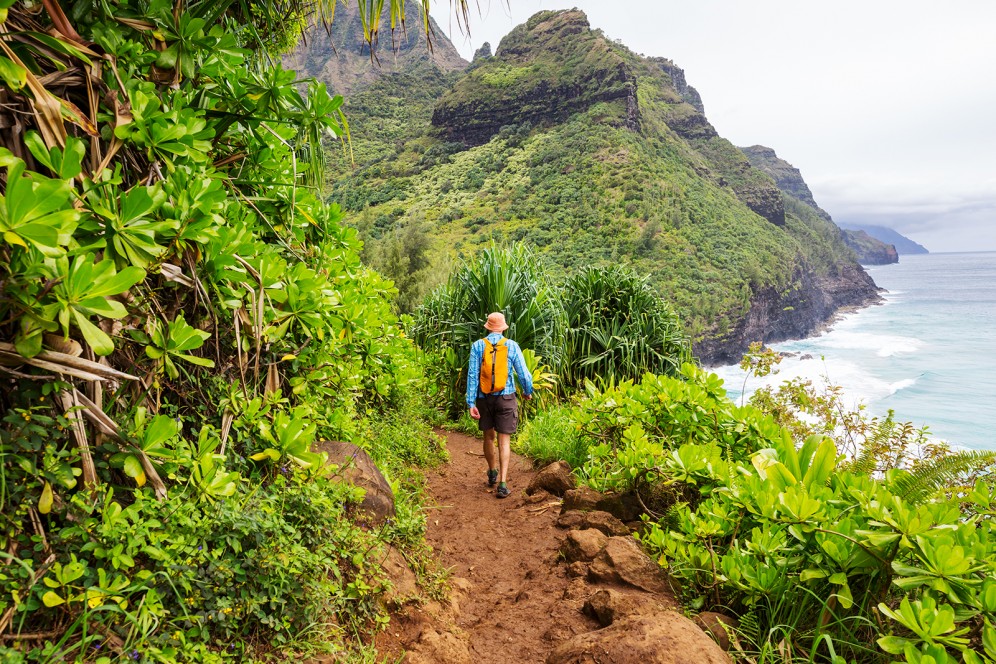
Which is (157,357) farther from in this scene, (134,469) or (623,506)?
(623,506)

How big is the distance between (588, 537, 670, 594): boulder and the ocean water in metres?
8.19

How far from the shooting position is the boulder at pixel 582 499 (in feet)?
10.7

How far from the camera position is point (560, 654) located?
1941mm

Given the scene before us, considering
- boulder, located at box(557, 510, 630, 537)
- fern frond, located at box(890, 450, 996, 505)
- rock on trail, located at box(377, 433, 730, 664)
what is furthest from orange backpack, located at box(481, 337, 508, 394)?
fern frond, located at box(890, 450, 996, 505)

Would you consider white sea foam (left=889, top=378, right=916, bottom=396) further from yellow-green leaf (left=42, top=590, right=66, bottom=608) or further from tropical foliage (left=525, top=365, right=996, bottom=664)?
yellow-green leaf (left=42, top=590, right=66, bottom=608)

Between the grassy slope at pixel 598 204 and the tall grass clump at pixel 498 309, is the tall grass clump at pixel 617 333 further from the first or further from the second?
the grassy slope at pixel 598 204

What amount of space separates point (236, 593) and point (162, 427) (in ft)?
1.89

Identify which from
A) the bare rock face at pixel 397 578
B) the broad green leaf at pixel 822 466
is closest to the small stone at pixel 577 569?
the bare rock face at pixel 397 578

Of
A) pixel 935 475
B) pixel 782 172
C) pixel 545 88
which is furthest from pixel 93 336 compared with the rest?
pixel 782 172

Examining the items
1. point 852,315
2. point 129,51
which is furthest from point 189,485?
Answer: point 852,315

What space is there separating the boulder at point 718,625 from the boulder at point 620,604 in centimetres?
15

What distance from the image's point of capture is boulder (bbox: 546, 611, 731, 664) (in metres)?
1.65

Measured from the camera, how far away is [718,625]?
6.28 feet

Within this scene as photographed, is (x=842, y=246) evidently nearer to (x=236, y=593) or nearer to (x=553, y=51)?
(x=553, y=51)
